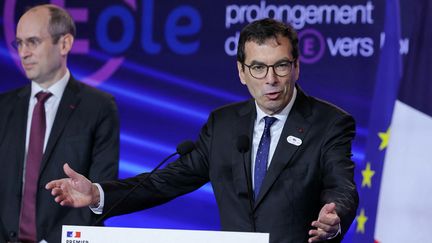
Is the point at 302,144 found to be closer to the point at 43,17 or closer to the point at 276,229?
the point at 276,229

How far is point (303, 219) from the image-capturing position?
3.67m

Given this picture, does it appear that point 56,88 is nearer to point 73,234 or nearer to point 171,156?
point 171,156

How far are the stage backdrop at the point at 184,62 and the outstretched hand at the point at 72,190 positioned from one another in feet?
8.67

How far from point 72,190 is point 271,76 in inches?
38.6

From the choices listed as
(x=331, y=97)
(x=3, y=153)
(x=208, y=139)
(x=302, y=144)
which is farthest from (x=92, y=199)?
(x=331, y=97)

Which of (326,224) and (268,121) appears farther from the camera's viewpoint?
(268,121)

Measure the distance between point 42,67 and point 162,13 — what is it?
1.45m

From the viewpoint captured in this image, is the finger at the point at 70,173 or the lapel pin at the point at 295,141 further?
the lapel pin at the point at 295,141

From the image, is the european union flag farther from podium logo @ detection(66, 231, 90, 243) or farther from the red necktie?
podium logo @ detection(66, 231, 90, 243)

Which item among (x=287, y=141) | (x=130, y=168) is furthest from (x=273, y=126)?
Result: (x=130, y=168)

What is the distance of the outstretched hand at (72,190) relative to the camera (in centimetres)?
345

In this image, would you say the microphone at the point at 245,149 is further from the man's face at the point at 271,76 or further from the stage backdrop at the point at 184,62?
the stage backdrop at the point at 184,62

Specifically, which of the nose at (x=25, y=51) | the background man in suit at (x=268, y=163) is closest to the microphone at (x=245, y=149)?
the background man in suit at (x=268, y=163)

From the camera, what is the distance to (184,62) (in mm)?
6285
